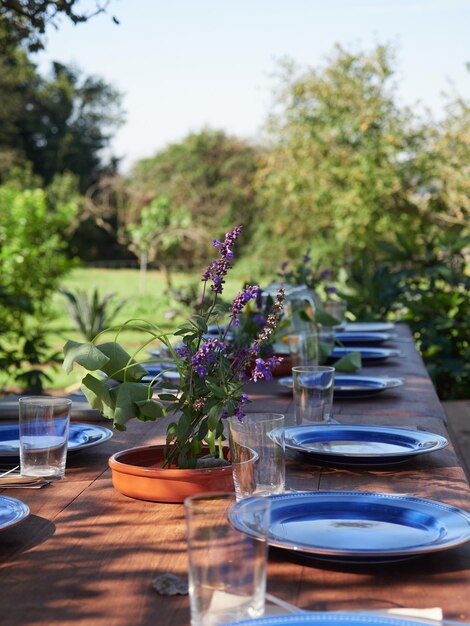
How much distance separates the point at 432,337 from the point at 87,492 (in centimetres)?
442

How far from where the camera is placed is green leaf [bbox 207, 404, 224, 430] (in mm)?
1317

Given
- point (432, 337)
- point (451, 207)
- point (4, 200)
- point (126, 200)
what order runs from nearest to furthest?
point (432, 337) → point (4, 200) → point (451, 207) → point (126, 200)

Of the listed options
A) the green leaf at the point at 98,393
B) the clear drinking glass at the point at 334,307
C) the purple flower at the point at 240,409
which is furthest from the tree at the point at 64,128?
the purple flower at the point at 240,409

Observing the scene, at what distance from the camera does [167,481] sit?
1318mm

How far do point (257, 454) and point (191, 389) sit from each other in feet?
0.50

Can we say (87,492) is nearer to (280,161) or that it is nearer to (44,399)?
(44,399)

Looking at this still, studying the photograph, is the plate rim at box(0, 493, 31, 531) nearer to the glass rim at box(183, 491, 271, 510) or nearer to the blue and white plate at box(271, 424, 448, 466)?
the glass rim at box(183, 491, 271, 510)

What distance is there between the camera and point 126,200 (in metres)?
25.6

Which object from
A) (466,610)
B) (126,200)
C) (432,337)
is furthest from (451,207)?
(126,200)

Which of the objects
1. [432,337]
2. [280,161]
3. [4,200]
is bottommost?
[432,337]

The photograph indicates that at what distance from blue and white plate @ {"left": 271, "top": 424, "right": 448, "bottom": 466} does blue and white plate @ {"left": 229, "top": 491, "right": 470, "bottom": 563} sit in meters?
0.33

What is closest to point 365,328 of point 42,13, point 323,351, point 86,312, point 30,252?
point 323,351

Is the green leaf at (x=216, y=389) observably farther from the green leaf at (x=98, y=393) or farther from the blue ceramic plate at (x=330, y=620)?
the blue ceramic plate at (x=330, y=620)

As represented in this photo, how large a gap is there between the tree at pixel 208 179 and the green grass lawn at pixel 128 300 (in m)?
2.34
